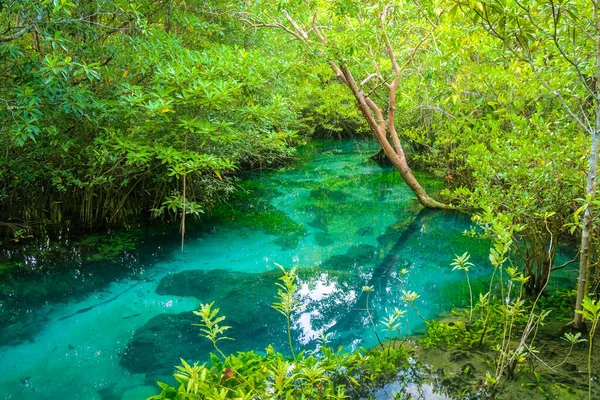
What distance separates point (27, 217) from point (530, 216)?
735cm

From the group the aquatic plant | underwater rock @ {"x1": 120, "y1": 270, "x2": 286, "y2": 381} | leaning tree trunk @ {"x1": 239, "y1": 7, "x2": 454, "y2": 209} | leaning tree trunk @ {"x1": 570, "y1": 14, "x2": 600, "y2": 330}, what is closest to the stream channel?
underwater rock @ {"x1": 120, "y1": 270, "x2": 286, "y2": 381}

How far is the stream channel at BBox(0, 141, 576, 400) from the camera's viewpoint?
397cm

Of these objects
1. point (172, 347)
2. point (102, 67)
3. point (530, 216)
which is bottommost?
point (172, 347)

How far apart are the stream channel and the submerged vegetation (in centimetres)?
10

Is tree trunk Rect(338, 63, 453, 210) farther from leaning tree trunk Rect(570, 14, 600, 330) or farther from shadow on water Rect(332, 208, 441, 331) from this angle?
leaning tree trunk Rect(570, 14, 600, 330)

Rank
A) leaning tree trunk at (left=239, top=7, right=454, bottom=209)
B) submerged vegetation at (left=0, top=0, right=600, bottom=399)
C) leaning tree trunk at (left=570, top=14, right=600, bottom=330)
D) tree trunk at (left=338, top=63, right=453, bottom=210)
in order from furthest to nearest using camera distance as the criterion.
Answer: tree trunk at (left=338, top=63, right=453, bottom=210)
leaning tree trunk at (left=239, top=7, right=454, bottom=209)
submerged vegetation at (left=0, top=0, right=600, bottom=399)
leaning tree trunk at (left=570, top=14, right=600, bottom=330)

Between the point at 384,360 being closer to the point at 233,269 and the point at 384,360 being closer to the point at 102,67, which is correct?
the point at 233,269

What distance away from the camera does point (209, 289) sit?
18.1 feet

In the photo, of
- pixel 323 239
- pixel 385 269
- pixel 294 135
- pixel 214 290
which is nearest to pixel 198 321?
pixel 214 290

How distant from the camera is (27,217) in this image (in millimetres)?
7023

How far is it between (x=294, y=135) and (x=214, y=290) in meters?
2.98

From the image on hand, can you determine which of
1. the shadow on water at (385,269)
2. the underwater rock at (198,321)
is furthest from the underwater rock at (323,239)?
the underwater rock at (198,321)

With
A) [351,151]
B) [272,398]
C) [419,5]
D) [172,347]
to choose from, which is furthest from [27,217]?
[351,151]

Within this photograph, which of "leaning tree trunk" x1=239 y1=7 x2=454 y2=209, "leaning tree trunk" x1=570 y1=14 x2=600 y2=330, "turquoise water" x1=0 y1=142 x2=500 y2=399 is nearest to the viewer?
"leaning tree trunk" x1=570 y1=14 x2=600 y2=330
